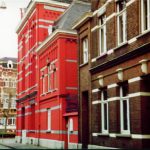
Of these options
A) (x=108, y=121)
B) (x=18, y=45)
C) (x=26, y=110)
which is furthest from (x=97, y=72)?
(x=18, y=45)

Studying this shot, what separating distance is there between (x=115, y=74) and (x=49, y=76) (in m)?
15.1

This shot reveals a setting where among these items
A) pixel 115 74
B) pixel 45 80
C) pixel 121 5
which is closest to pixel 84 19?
pixel 121 5

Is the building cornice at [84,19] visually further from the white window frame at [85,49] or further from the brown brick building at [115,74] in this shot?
the white window frame at [85,49]

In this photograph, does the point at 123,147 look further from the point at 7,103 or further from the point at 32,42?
the point at 7,103

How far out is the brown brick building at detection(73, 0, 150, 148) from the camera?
16.7 m

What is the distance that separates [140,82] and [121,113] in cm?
251

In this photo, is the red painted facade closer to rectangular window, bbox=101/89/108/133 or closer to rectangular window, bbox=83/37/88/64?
rectangular window, bbox=83/37/88/64

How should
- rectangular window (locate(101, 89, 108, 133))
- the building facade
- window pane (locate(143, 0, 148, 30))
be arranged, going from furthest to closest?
1. the building facade
2. rectangular window (locate(101, 89, 108, 133))
3. window pane (locate(143, 0, 148, 30))

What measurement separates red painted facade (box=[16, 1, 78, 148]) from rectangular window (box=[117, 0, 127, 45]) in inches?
336

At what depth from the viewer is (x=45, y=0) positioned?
38.2 m

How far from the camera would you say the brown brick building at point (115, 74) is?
16703 millimetres

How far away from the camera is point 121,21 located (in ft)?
63.7

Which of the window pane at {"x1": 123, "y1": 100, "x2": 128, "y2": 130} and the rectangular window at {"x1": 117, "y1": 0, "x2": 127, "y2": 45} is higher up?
the rectangular window at {"x1": 117, "y1": 0, "x2": 127, "y2": 45}

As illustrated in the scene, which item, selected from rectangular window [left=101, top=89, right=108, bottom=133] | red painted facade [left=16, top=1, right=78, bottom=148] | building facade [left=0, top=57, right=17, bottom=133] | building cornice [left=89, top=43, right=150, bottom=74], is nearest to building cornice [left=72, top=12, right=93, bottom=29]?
building cornice [left=89, top=43, right=150, bottom=74]
